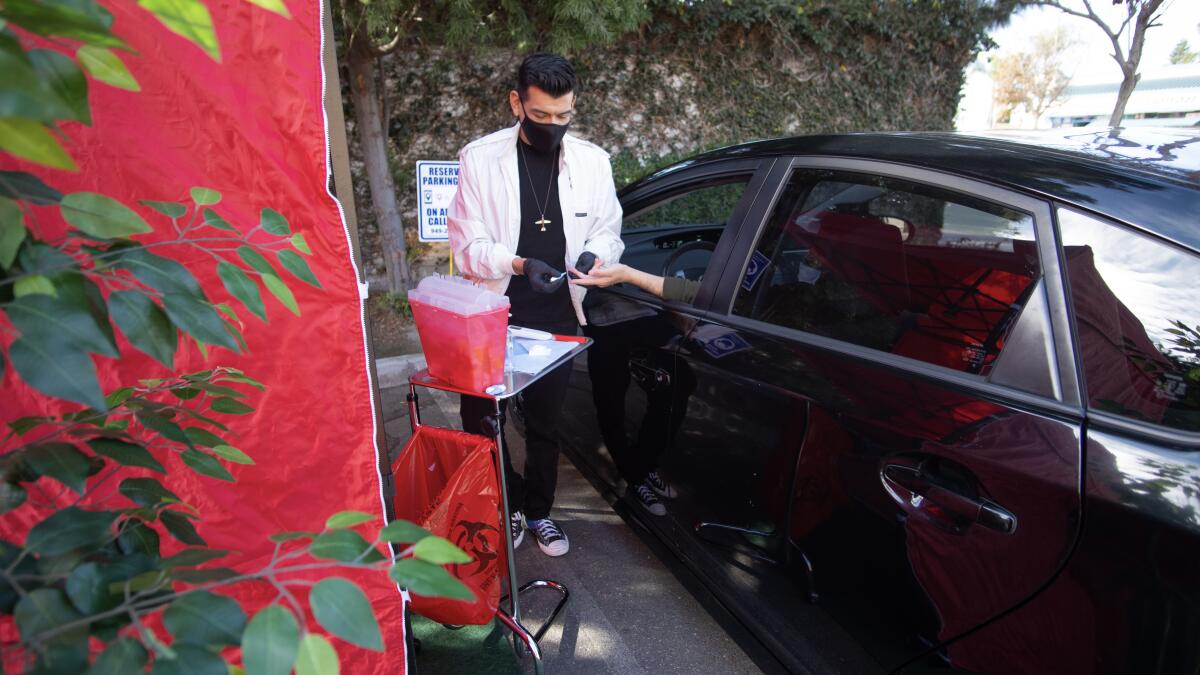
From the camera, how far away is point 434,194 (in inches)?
164

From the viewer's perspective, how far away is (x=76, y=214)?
0.56 m

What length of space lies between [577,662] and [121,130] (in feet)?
6.25

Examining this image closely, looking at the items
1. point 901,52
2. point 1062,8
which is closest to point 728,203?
point 1062,8

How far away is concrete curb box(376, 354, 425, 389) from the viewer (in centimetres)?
456

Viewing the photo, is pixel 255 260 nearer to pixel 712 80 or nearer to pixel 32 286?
pixel 32 286

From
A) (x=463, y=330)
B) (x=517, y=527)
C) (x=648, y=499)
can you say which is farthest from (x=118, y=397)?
(x=517, y=527)

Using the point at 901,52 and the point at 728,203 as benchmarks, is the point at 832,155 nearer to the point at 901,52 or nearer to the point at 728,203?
the point at 728,203

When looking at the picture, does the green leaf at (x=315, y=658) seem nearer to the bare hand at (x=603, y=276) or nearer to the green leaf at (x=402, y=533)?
the green leaf at (x=402, y=533)

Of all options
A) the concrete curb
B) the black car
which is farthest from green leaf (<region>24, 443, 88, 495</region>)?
the concrete curb

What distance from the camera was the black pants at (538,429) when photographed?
7.97ft

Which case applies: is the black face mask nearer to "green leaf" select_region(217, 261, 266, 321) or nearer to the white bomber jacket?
the white bomber jacket

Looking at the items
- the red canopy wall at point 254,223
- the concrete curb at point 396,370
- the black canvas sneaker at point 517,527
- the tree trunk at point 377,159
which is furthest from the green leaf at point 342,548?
the tree trunk at point 377,159

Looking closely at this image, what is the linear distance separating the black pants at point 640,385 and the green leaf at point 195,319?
5.19 ft

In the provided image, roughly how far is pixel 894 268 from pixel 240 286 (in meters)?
1.63
